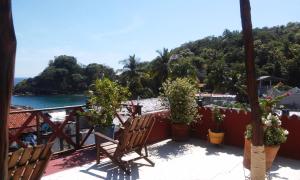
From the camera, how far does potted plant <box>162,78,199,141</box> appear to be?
7.63 m

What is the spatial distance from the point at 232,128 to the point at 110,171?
334 centimetres

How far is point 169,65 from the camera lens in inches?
1716

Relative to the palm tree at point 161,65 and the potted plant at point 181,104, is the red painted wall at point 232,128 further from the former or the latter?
the palm tree at point 161,65

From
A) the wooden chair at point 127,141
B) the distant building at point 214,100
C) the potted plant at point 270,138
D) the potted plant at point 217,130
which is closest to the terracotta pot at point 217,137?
the potted plant at point 217,130

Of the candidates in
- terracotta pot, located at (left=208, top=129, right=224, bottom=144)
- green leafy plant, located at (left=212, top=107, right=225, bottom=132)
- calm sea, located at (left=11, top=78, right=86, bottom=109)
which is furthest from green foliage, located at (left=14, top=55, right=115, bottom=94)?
terracotta pot, located at (left=208, top=129, right=224, bottom=144)

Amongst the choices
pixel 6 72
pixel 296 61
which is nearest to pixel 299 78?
pixel 296 61

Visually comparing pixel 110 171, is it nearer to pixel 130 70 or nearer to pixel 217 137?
pixel 217 137

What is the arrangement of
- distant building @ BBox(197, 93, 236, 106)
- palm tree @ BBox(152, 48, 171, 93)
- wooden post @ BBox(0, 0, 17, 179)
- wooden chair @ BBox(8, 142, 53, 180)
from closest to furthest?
wooden post @ BBox(0, 0, 17, 179) → wooden chair @ BBox(8, 142, 53, 180) → distant building @ BBox(197, 93, 236, 106) → palm tree @ BBox(152, 48, 171, 93)

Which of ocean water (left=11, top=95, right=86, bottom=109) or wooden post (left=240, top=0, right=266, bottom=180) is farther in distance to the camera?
ocean water (left=11, top=95, right=86, bottom=109)

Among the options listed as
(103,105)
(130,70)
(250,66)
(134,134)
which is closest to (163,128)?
(103,105)

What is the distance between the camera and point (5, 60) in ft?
4.49

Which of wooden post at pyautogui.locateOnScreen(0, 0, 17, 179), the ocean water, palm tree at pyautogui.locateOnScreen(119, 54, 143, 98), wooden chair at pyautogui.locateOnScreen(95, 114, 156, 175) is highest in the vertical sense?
palm tree at pyautogui.locateOnScreen(119, 54, 143, 98)

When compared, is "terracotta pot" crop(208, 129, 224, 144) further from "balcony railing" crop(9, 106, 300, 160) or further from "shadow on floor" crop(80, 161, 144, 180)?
"shadow on floor" crop(80, 161, 144, 180)

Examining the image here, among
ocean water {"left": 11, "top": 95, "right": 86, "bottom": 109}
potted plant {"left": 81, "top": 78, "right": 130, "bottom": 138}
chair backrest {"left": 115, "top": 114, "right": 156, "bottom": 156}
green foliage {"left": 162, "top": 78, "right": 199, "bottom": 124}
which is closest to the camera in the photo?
chair backrest {"left": 115, "top": 114, "right": 156, "bottom": 156}
